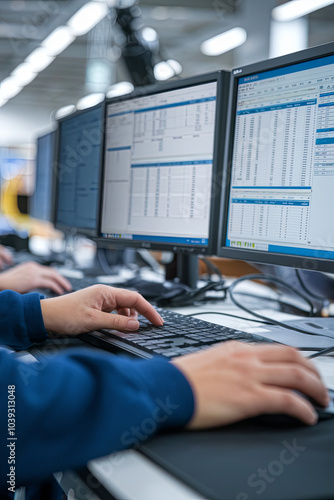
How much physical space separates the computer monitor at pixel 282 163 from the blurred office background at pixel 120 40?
91cm

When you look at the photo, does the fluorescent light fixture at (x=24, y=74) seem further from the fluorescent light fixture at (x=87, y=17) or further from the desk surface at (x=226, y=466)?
the desk surface at (x=226, y=466)

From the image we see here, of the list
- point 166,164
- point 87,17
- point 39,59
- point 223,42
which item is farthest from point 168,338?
point 39,59

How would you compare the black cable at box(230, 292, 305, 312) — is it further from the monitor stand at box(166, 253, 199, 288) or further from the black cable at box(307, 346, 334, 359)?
the black cable at box(307, 346, 334, 359)

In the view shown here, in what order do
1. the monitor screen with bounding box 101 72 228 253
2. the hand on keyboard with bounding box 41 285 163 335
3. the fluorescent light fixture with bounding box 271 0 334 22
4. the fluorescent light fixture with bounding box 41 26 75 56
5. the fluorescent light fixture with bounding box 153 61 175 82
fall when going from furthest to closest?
1. the fluorescent light fixture with bounding box 41 26 75 56
2. the fluorescent light fixture with bounding box 271 0 334 22
3. the fluorescent light fixture with bounding box 153 61 175 82
4. the monitor screen with bounding box 101 72 228 253
5. the hand on keyboard with bounding box 41 285 163 335

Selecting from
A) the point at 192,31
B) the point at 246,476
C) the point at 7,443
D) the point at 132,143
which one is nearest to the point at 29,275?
the point at 132,143

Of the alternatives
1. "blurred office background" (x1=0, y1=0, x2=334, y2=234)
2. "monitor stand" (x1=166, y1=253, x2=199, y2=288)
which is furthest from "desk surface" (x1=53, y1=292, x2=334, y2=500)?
"blurred office background" (x1=0, y1=0, x2=334, y2=234)

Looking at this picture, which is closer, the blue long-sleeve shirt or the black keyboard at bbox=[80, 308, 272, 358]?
the blue long-sleeve shirt

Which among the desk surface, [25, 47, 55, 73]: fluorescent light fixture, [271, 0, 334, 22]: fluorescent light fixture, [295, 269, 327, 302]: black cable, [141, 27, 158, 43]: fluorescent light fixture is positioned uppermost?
[25, 47, 55, 73]: fluorescent light fixture

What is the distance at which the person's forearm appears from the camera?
41cm

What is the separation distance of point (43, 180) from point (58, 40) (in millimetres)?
4564

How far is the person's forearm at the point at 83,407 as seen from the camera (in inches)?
16.2

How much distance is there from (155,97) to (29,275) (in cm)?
55

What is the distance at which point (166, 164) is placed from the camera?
1210 mm

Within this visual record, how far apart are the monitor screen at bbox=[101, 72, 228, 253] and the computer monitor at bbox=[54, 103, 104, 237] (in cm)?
9
